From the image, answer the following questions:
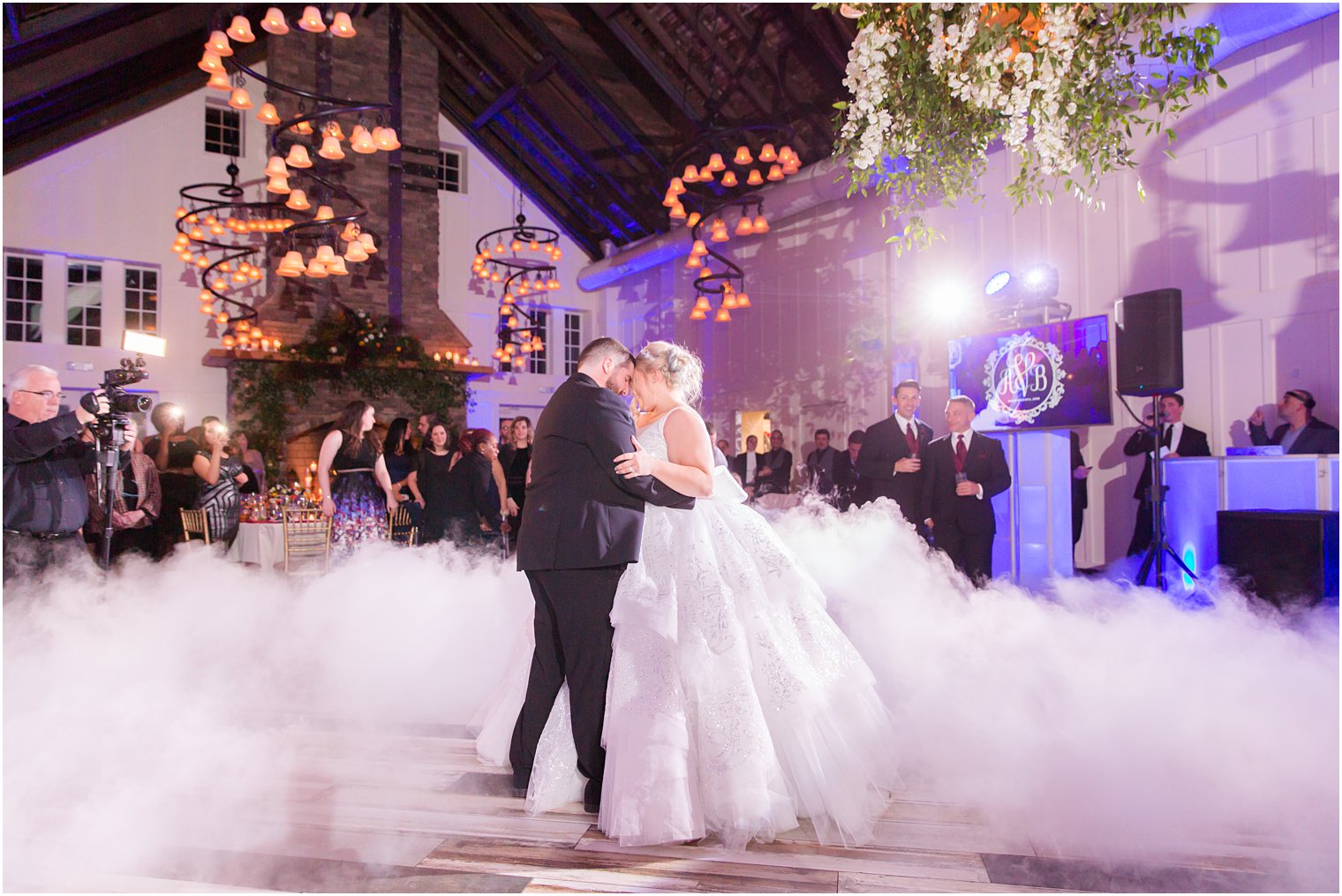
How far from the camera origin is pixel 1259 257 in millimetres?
6457

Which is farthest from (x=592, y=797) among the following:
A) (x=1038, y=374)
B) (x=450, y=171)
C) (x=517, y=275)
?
(x=450, y=171)

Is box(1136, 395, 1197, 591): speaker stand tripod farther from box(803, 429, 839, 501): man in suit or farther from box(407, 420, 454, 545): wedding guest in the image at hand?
box(407, 420, 454, 545): wedding guest

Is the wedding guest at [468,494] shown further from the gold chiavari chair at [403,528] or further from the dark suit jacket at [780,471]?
the dark suit jacket at [780,471]

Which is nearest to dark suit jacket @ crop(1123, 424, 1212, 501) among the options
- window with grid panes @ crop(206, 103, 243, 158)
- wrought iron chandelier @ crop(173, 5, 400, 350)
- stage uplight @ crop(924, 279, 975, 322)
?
stage uplight @ crop(924, 279, 975, 322)

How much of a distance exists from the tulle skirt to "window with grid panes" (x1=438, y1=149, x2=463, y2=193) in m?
13.8

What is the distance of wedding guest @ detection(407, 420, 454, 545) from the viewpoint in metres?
6.66

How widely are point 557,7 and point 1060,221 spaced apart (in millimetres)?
7277

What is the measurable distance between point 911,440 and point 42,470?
16.5 feet

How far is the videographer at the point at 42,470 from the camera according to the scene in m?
3.44

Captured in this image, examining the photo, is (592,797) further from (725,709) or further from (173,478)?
(173,478)

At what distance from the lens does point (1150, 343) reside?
5.52m

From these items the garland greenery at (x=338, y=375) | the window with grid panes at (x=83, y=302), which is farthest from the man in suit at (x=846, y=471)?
the window with grid panes at (x=83, y=302)

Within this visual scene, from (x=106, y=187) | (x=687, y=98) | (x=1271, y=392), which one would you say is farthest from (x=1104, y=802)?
(x=106, y=187)

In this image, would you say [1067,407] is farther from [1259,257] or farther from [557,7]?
[557,7]
